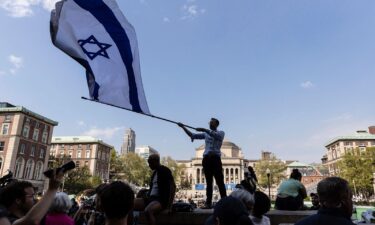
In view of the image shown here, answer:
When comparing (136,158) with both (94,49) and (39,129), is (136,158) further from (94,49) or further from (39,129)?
(94,49)

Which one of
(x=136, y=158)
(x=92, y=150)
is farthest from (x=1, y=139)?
(x=136, y=158)

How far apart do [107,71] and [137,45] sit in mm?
1198

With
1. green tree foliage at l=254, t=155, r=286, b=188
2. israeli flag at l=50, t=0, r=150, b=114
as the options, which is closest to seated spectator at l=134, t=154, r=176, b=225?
israeli flag at l=50, t=0, r=150, b=114

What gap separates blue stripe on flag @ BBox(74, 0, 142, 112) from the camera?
619 centimetres

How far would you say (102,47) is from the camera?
6.16m

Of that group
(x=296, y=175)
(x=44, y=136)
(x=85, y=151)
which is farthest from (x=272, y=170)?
(x=296, y=175)

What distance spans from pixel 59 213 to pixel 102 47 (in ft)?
11.3

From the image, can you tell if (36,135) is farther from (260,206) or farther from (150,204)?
(260,206)

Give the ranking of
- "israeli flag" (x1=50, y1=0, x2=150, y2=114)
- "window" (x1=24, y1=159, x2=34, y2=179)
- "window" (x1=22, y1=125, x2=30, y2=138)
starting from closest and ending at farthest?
"israeli flag" (x1=50, y1=0, x2=150, y2=114)
"window" (x1=22, y1=125, x2=30, y2=138)
"window" (x1=24, y1=159, x2=34, y2=179)

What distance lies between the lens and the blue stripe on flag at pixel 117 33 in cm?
619

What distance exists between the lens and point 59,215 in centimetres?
404

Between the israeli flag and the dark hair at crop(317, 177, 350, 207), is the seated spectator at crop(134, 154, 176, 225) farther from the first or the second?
the dark hair at crop(317, 177, 350, 207)

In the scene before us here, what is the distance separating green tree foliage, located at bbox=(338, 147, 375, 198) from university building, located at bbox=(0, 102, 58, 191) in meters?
62.3

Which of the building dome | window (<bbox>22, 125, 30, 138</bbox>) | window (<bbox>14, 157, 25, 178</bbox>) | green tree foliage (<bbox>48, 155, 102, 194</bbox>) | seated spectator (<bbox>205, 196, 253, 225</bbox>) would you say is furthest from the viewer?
the building dome
